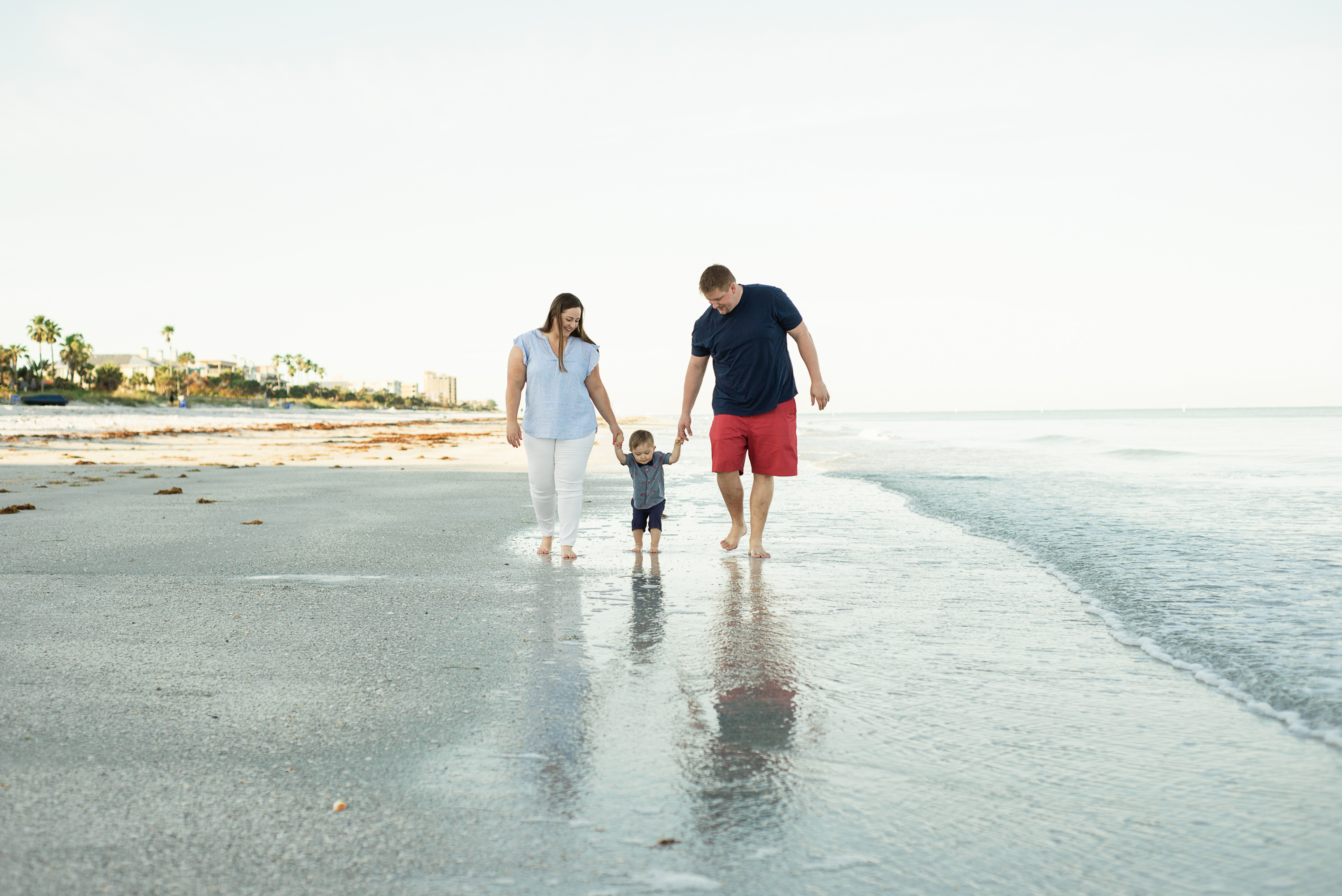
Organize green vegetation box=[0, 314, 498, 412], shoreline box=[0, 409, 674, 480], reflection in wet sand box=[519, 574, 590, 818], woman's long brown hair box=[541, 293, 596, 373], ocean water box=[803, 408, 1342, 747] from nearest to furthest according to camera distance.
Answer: reflection in wet sand box=[519, 574, 590, 818] < ocean water box=[803, 408, 1342, 747] < woman's long brown hair box=[541, 293, 596, 373] < shoreline box=[0, 409, 674, 480] < green vegetation box=[0, 314, 498, 412]

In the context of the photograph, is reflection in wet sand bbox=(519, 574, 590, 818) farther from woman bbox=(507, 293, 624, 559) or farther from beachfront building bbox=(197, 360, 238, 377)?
beachfront building bbox=(197, 360, 238, 377)

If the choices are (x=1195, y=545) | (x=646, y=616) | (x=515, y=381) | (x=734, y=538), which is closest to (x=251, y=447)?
(x=515, y=381)

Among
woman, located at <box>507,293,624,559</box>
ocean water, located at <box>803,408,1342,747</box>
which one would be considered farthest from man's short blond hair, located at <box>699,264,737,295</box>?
ocean water, located at <box>803,408,1342,747</box>

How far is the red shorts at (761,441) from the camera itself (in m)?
5.70

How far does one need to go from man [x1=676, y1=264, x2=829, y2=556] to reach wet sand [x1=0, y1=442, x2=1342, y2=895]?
1.17m

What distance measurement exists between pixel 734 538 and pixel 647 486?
2.20 ft

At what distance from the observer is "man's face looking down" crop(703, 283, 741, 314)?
18.1 feet

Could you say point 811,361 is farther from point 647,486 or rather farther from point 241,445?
point 241,445

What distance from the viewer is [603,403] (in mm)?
5809

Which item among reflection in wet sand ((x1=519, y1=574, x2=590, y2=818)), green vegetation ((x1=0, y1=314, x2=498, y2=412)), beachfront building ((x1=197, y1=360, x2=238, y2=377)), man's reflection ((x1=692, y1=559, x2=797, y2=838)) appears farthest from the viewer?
beachfront building ((x1=197, y1=360, x2=238, y2=377))

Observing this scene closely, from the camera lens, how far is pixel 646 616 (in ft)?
12.6

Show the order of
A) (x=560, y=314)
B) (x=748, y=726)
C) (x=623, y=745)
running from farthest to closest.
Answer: (x=560, y=314), (x=748, y=726), (x=623, y=745)

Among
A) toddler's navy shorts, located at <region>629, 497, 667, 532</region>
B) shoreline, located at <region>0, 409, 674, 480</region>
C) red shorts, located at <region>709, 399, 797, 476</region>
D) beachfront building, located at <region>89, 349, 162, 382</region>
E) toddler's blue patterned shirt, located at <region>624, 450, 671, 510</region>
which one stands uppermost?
beachfront building, located at <region>89, 349, 162, 382</region>

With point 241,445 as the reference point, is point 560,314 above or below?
above
